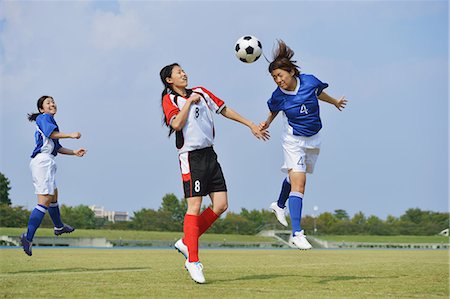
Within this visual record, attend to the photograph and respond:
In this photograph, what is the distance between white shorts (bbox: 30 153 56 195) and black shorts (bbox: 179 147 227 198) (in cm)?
309

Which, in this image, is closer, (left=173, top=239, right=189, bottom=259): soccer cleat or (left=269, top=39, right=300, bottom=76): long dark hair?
(left=173, top=239, right=189, bottom=259): soccer cleat

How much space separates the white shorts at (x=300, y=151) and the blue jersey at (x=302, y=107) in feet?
0.28

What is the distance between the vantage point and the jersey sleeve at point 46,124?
29.9ft

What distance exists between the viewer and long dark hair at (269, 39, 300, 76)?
8.24 m

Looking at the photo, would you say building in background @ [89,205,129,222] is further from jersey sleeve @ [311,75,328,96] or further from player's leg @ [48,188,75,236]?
jersey sleeve @ [311,75,328,96]

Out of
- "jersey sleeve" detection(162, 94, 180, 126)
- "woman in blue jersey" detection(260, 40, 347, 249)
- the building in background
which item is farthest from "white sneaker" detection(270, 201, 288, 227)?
the building in background

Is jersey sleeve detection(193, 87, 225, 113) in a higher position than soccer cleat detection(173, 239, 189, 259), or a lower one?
higher

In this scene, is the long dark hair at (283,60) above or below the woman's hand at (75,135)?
above

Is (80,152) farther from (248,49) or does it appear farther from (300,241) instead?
(300,241)

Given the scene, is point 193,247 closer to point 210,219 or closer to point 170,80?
point 210,219

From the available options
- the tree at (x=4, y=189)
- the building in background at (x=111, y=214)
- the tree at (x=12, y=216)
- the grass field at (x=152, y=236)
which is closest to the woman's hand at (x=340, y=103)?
the grass field at (x=152, y=236)

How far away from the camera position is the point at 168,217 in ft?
236

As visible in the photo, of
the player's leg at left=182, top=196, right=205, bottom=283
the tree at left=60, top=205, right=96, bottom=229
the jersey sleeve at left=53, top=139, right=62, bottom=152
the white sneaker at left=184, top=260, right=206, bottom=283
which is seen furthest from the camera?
the tree at left=60, top=205, right=96, bottom=229

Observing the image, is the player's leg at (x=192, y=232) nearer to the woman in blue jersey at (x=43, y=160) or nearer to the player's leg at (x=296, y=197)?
the player's leg at (x=296, y=197)
